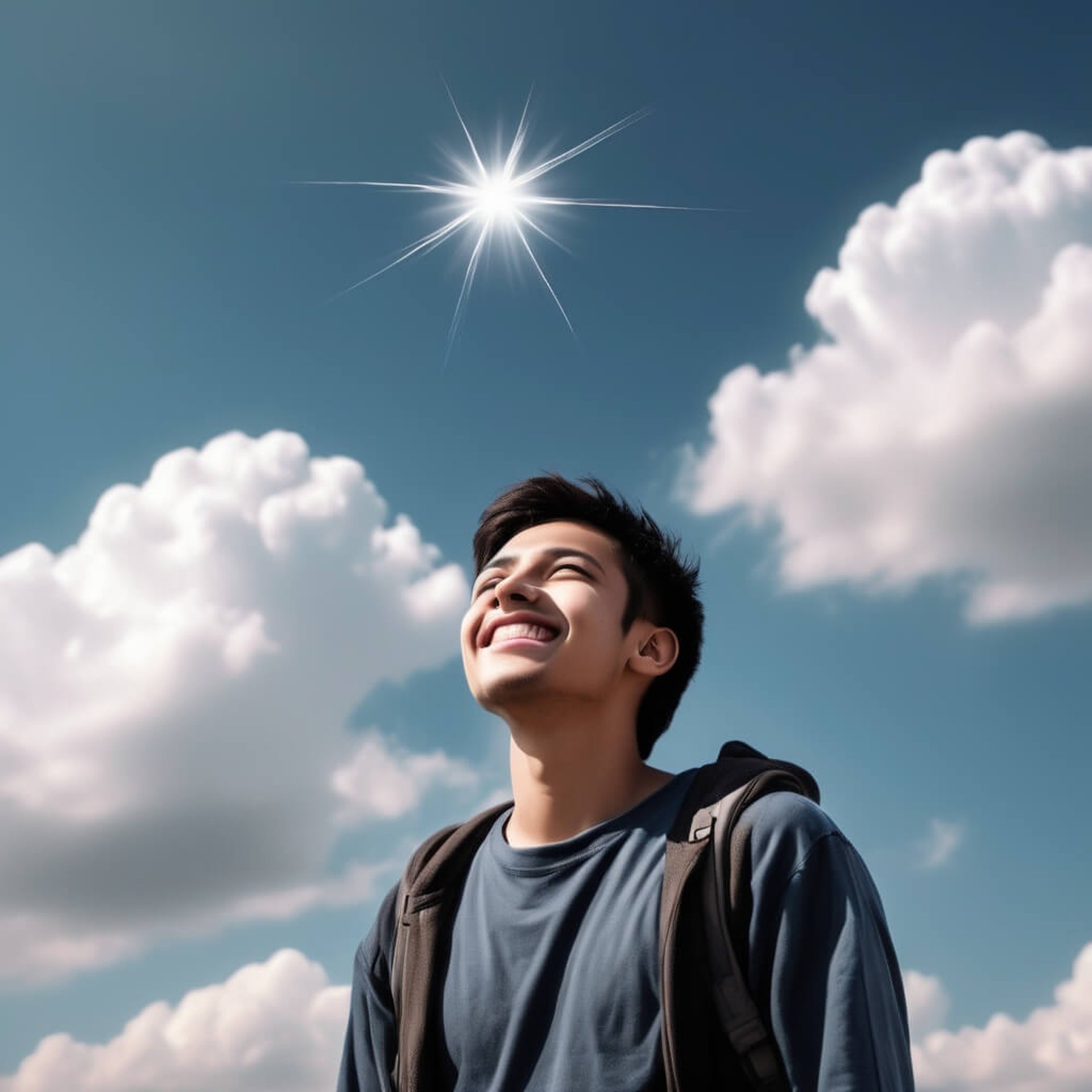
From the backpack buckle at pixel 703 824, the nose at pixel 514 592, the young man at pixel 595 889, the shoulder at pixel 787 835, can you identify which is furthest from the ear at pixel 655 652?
the shoulder at pixel 787 835

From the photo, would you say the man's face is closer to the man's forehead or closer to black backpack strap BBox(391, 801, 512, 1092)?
the man's forehead

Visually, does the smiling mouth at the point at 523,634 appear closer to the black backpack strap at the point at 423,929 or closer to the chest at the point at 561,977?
the chest at the point at 561,977

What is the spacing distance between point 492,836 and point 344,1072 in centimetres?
137

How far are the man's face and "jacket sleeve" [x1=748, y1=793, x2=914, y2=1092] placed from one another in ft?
3.75

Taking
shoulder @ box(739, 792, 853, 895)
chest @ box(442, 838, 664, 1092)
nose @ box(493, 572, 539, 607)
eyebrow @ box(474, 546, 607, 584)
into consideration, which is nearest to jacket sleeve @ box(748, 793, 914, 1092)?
shoulder @ box(739, 792, 853, 895)

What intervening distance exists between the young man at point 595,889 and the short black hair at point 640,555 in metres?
0.01

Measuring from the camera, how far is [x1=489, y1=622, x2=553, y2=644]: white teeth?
17.1 ft

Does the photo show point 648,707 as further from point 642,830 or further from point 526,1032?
point 526,1032

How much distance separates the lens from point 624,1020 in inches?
171

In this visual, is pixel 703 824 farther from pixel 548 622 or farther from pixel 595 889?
pixel 548 622

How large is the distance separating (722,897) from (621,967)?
55 cm

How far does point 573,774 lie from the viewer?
518cm

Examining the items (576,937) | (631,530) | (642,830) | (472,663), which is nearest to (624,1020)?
(576,937)

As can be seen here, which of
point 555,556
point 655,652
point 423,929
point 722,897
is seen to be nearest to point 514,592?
point 555,556
